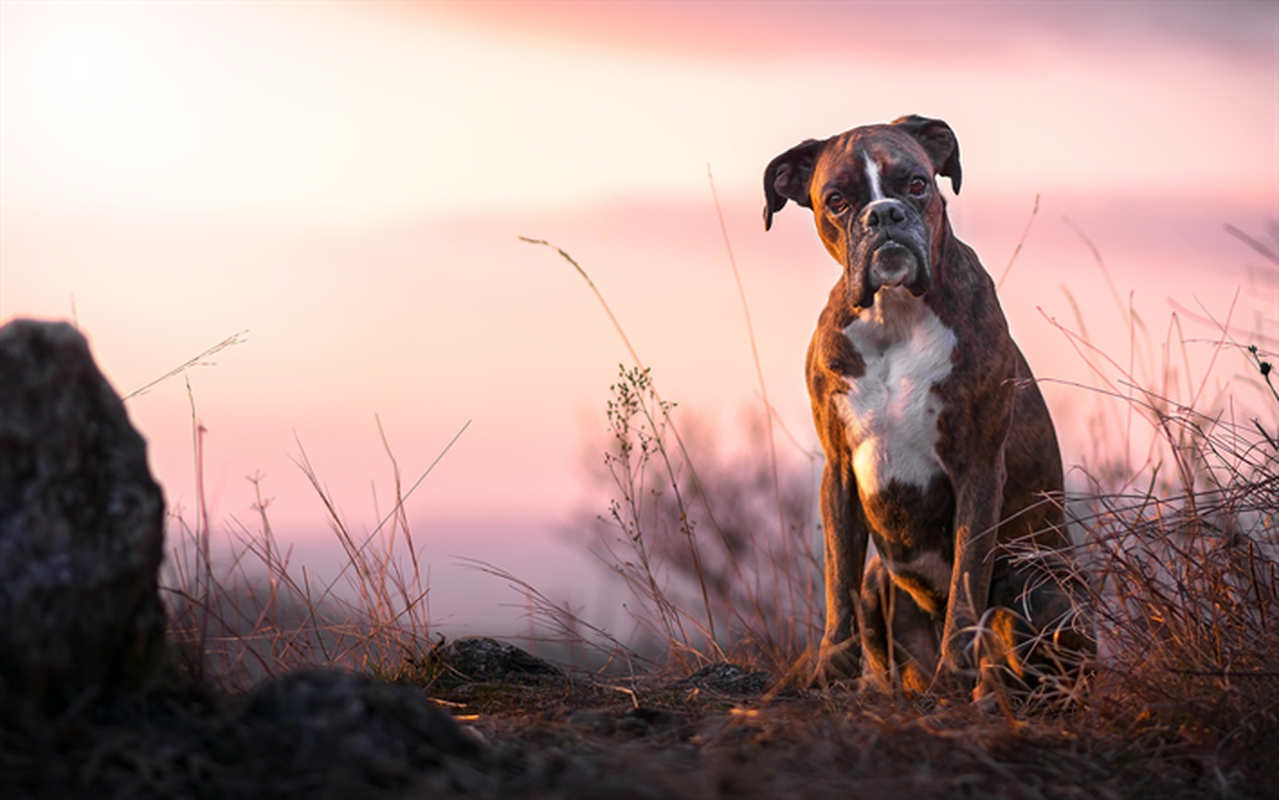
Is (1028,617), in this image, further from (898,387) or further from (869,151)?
(869,151)

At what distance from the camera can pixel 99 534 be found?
2701mm

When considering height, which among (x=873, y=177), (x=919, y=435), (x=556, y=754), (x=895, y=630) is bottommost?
(x=895, y=630)

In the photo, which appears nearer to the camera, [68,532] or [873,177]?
[68,532]

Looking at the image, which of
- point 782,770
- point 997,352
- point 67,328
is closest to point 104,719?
point 67,328

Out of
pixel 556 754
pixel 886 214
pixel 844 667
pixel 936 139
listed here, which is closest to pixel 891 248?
pixel 886 214

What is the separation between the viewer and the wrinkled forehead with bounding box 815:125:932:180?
453cm

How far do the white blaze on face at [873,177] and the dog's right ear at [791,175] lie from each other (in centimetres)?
43

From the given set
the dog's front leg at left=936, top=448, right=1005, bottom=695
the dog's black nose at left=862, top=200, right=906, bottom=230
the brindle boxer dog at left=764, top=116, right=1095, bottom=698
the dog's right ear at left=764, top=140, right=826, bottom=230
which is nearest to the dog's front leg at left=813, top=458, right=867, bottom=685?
→ the brindle boxer dog at left=764, top=116, right=1095, bottom=698

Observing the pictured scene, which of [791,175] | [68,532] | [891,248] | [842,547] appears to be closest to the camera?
[68,532]

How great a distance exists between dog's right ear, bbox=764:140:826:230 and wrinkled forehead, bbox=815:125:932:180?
149 mm

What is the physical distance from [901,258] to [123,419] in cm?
276

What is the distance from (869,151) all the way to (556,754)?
2.77m

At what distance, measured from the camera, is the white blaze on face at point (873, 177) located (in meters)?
4.49

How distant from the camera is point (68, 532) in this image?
2670 millimetres
